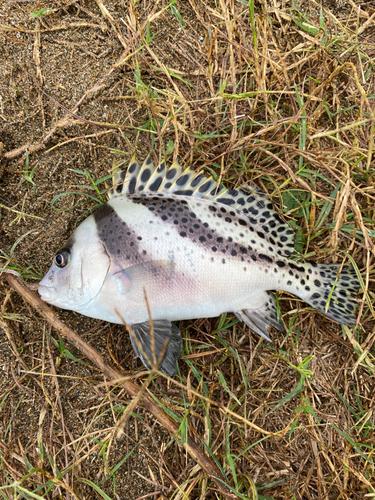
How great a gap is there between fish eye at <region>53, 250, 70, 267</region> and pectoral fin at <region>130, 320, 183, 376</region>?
0.68 metres

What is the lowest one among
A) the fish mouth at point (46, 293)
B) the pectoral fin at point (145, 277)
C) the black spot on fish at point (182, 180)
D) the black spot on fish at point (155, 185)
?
the pectoral fin at point (145, 277)

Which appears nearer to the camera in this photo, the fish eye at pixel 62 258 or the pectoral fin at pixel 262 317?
the fish eye at pixel 62 258

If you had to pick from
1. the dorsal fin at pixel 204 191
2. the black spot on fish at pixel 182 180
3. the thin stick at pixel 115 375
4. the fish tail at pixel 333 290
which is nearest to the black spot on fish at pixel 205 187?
the dorsal fin at pixel 204 191

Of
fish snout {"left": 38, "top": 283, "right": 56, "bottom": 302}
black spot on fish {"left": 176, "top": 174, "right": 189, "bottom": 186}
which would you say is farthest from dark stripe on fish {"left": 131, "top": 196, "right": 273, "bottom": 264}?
fish snout {"left": 38, "top": 283, "right": 56, "bottom": 302}

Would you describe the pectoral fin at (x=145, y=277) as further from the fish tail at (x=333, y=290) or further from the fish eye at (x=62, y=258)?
the fish tail at (x=333, y=290)

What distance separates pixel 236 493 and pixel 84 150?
2760 mm

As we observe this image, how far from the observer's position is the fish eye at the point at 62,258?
8.70 feet

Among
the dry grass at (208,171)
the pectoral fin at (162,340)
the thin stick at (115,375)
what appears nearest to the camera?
the thin stick at (115,375)

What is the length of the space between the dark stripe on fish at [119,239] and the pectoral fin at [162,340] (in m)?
0.50

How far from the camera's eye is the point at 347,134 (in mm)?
3119

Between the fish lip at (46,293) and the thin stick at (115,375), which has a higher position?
the fish lip at (46,293)

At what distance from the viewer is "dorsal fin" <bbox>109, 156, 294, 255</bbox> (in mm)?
2791

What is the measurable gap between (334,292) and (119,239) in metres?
1.70

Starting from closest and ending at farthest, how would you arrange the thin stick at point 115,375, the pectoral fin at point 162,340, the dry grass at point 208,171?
the thin stick at point 115,375 → the pectoral fin at point 162,340 → the dry grass at point 208,171
